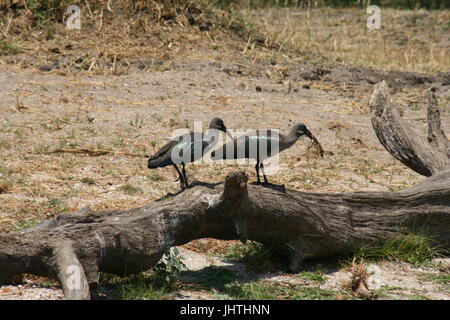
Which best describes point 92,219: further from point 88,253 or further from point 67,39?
point 67,39

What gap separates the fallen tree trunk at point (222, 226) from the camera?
506cm

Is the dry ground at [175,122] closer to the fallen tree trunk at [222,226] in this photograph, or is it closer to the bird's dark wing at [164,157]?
the fallen tree trunk at [222,226]

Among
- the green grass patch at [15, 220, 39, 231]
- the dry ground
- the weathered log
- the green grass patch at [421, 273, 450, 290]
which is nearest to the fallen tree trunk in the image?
the weathered log

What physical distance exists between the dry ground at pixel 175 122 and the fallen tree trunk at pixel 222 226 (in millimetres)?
323

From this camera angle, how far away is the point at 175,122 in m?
10.1

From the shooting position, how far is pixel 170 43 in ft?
41.7

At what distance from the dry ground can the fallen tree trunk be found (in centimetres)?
32

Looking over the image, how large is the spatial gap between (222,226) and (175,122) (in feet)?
14.7

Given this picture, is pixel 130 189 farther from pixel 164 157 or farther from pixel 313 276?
pixel 313 276

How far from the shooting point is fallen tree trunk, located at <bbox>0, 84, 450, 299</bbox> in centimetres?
506

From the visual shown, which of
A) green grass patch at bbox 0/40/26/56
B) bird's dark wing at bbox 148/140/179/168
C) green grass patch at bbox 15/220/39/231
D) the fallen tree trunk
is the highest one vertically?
green grass patch at bbox 0/40/26/56

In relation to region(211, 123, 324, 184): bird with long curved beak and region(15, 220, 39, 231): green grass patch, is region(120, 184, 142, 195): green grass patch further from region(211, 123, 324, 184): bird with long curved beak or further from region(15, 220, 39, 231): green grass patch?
region(211, 123, 324, 184): bird with long curved beak

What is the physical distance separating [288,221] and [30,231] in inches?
76.1
